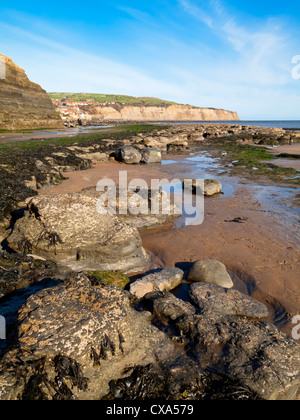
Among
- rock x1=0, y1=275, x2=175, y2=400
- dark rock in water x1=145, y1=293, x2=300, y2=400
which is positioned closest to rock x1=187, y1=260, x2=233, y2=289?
dark rock in water x1=145, y1=293, x2=300, y2=400

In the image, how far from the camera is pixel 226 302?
12.2 ft

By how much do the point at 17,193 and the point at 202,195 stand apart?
6.79 m

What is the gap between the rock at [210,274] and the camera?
4.46 meters

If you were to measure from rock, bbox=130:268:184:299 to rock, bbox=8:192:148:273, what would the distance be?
79 centimetres

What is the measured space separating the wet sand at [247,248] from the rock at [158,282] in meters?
0.72

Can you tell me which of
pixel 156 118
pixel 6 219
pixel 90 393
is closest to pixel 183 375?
pixel 90 393

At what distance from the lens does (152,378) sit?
2338mm

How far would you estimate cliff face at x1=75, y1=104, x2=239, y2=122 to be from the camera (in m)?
101

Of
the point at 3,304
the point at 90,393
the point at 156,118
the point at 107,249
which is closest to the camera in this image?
the point at 90,393

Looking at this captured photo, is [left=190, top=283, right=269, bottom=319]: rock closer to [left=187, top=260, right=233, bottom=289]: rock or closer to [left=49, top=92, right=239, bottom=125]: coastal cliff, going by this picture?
[left=187, top=260, right=233, bottom=289]: rock

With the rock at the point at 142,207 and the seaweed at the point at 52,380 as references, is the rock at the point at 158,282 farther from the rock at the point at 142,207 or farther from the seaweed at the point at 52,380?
the rock at the point at 142,207

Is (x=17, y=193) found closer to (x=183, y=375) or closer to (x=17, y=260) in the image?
(x=17, y=260)

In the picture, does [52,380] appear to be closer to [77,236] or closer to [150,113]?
[77,236]

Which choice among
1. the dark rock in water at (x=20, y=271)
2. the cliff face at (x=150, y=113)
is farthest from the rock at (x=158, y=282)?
the cliff face at (x=150, y=113)
